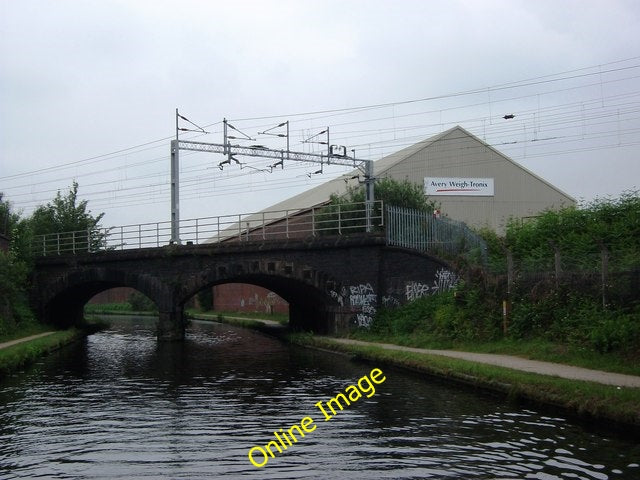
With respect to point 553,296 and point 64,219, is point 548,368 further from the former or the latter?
point 64,219

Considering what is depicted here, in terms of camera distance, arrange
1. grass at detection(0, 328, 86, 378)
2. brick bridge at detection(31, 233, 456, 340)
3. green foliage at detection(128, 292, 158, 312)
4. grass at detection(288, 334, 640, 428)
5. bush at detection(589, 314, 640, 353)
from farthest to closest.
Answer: green foliage at detection(128, 292, 158, 312) → brick bridge at detection(31, 233, 456, 340) → grass at detection(0, 328, 86, 378) → bush at detection(589, 314, 640, 353) → grass at detection(288, 334, 640, 428)

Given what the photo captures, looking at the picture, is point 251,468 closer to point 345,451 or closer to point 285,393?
Result: point 345,451

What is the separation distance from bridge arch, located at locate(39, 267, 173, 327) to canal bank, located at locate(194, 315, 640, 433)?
Result: 46.7 ft

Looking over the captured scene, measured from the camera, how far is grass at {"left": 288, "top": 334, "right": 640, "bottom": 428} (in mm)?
11930

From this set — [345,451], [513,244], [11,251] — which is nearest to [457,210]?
[513,244]

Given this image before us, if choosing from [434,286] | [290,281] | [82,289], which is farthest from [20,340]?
[434,286]

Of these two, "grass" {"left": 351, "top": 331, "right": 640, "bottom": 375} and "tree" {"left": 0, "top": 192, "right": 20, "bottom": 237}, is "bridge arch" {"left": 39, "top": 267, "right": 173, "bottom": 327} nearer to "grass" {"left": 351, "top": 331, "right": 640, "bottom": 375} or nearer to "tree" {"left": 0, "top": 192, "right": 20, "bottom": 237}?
"tree" {"left": 0, "top": 192, "right": 20, "bottom": 237}

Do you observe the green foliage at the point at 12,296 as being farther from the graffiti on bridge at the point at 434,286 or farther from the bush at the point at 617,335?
the bush at the point at 617,335

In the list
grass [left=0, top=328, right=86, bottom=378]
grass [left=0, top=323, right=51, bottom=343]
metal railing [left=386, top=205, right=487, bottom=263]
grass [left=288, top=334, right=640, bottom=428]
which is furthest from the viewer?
grass [left=0, top=323, right=51, bottom=343]

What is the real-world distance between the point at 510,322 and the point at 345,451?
12239 mm

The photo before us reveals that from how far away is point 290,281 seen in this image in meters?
31.6

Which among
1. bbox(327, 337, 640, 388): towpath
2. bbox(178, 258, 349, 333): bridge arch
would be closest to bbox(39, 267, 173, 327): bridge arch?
bbox(178, 258, 349, 333): bridge arch

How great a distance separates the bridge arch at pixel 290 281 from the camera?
29.8 meters

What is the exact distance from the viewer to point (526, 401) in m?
14.2
